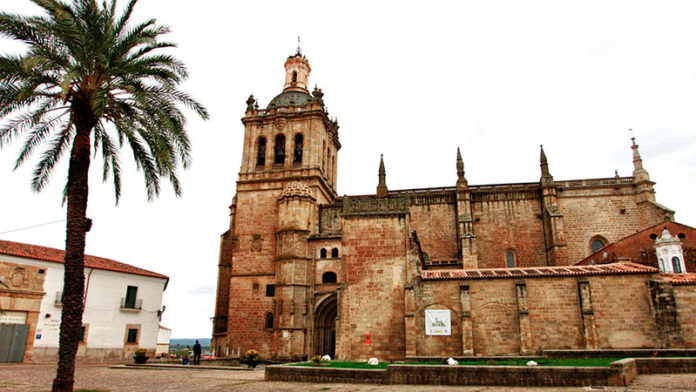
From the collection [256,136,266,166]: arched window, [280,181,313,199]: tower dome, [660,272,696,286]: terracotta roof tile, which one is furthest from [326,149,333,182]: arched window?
[660,272,696,286]: terracotta roof tile

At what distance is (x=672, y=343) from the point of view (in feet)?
57.4

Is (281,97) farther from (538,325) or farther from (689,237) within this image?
(689,237)

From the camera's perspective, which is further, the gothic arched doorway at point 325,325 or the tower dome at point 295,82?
the tower dome at point 295,82

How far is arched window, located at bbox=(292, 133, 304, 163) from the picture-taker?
33.2m

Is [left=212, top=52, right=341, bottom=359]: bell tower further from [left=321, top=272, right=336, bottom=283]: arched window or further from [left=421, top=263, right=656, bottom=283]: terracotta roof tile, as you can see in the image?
[left=421, top=263, right=656, bottom=283]: terracotta roof tile

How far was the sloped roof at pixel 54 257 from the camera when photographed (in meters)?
22.4

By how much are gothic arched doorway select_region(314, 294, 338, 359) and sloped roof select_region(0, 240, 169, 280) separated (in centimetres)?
1133

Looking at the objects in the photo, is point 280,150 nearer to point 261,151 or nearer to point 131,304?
point 261,151

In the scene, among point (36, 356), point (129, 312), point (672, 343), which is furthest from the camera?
point (129, 312)

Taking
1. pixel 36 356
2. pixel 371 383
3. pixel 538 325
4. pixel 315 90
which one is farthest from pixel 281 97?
pixel 371 383

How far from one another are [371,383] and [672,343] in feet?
43.6

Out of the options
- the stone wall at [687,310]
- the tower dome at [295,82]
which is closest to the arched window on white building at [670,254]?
the stone wall at [687,310]

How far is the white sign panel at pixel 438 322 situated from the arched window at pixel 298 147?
1753 cm

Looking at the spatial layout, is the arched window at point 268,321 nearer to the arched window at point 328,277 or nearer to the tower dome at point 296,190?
the arched window at point 328,277
